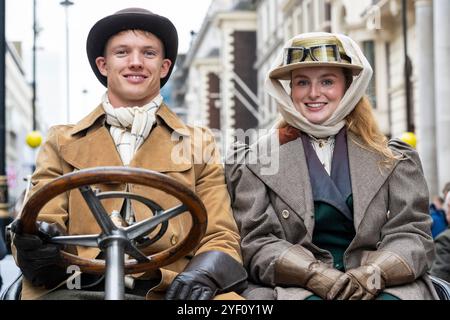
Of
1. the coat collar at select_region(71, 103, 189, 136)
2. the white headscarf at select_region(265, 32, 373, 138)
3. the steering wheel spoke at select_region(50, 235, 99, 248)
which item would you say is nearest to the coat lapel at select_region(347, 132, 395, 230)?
the white headscarf at select_region(265, 32, 373, 138)

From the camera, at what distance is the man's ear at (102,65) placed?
14.5ft

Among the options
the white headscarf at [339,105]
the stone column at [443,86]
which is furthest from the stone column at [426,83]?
the white headscarf at [339,105]

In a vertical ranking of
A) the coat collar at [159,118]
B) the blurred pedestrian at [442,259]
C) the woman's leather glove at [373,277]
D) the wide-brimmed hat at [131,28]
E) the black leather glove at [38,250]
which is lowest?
the blurred pedestrian at [442,259]

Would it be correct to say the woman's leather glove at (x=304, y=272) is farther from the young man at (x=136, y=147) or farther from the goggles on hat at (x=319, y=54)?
the goggles on hat at (x=319, y=54)

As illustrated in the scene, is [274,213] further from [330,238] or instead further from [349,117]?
[349,117]

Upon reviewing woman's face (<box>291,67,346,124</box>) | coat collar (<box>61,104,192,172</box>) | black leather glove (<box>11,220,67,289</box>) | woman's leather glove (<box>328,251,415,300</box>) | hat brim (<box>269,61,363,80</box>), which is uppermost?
hat brim (<box>269,61,363,80</box>)

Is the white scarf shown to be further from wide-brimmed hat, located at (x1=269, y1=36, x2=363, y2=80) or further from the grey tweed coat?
wide-brimmed hat, located at (x1=269, y1=36, x2=363, y2=80)

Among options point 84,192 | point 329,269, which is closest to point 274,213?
point 329,269

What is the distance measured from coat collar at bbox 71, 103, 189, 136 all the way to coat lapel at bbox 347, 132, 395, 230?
841 millimetres

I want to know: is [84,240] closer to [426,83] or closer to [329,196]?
[329,196]

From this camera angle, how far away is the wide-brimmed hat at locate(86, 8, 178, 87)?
13.7ft

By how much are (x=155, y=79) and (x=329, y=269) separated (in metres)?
1.26

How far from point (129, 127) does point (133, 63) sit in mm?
329

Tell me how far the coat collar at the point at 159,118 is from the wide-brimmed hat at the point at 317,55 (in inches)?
22.7
